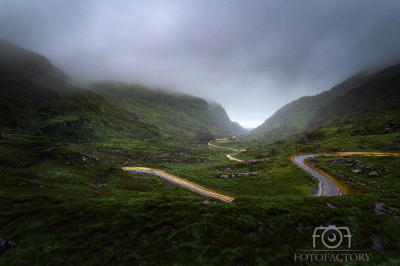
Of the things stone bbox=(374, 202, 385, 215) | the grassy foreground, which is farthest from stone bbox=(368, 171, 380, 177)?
stone bbox=(374, 202, 385, 215)

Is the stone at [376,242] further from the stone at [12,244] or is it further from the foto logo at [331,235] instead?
the stone at [12,244]

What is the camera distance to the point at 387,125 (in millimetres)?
98688

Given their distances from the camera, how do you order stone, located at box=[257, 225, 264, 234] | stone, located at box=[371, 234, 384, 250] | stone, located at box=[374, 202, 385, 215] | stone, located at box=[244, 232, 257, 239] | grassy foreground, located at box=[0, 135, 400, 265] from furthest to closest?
stone, located at box=[374, 202, 385, 215], stone, located at box=[257, 225, 264, 234], stone, located at box=[244, 232, 257, 239], stone, located at box=[371, 234, 384, 250], grassy foreground, located at box=[0, 135, 400, 265]

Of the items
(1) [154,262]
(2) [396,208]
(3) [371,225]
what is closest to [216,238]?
(1) [154,262]

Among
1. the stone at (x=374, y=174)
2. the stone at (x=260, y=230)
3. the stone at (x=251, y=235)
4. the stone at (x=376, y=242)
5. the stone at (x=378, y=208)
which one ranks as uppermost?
the stone at (x=374, y=174)

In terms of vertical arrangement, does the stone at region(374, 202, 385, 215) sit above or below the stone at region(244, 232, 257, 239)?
above

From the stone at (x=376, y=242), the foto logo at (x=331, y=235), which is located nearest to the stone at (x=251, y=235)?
the foto logo at (x=331, y=235)

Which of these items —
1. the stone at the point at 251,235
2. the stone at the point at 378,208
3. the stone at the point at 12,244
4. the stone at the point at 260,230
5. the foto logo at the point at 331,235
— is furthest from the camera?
the stone at the point at 378,208

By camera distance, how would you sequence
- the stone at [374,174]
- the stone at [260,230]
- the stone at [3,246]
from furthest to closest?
the stone at [374,174] < the stone at [260,230] < the stone at [3,246]

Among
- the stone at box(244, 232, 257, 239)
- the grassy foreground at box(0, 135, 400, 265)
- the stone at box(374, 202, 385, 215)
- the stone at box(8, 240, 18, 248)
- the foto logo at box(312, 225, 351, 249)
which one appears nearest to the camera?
the grassy foreground at box(0, 135, 400, 265)

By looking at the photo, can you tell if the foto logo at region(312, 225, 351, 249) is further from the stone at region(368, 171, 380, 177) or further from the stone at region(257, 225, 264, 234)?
the stone at region(368, 171, 380, 177)

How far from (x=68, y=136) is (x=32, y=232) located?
14523 centimetres

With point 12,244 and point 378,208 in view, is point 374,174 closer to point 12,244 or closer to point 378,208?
point 378,208

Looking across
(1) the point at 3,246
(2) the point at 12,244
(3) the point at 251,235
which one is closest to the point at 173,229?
(3) the point at 251,235
